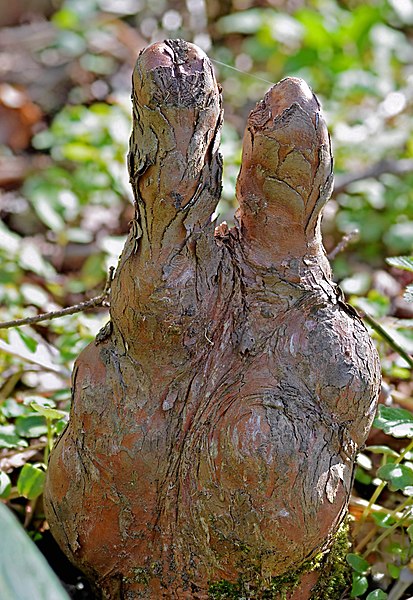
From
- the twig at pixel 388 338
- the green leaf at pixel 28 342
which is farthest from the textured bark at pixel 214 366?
the green leaf at pixel 28 342

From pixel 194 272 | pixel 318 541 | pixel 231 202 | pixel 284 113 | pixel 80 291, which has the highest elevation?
pixel 284 113

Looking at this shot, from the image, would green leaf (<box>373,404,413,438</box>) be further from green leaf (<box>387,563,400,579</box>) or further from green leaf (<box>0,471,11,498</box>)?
green leaf (<box>0,471,11,498</box>)

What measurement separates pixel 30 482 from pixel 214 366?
460mm

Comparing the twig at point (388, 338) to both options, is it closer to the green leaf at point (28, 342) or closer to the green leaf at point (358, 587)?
the green leaf at point (358, 587)

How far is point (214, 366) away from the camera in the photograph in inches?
46.7

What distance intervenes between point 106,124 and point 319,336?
5.72 ft

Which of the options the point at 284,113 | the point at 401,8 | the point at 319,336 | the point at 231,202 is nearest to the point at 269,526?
the point at 319,336

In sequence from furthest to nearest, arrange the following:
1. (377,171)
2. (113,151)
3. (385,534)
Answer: (377,171) → (113,151) → (385,534)

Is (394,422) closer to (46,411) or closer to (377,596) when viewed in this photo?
(377,596)

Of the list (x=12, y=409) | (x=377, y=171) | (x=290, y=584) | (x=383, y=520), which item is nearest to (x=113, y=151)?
(x=377, y=171)

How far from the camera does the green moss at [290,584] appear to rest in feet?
4.03

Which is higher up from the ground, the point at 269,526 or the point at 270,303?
the point at 270,303

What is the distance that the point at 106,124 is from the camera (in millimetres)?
2719

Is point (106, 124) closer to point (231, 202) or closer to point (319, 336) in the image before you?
point (231, 202)
